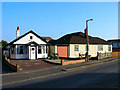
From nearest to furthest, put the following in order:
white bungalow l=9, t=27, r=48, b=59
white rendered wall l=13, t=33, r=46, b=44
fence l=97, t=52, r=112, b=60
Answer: white bungalow l=9, t=27, r=48, b=59 < white rendered wall l=13, t=33, r=46, b=44 < fence l=97, t=52, r=112, b=60

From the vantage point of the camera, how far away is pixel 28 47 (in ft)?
81.7

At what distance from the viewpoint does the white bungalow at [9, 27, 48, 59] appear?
25.1 m

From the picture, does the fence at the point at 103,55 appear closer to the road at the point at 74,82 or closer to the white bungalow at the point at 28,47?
the white bungalow at the point at 28,47

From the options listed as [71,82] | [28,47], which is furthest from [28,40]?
[71,82]

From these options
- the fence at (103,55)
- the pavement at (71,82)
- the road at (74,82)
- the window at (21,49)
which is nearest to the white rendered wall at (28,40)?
the window at (21,49)

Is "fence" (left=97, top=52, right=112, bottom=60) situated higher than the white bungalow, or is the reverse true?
the white bungalow

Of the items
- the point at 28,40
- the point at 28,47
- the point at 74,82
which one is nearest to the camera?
the point at 74,82

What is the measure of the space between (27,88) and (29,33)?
60.4 feet

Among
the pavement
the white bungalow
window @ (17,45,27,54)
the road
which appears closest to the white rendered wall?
the white bungalow

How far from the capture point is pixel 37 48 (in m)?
25.5

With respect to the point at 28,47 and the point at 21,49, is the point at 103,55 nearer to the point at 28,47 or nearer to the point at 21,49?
the point at 28,47

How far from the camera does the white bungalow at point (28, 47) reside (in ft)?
82.3

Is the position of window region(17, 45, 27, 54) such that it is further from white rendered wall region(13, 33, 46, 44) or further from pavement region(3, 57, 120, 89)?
pavement region(3, 57, 120, 89)

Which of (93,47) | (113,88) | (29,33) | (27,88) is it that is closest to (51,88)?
(27,88)
